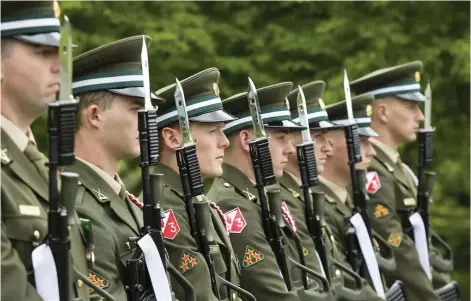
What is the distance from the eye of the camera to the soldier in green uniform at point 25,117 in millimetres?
5508

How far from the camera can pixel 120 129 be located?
671 cm

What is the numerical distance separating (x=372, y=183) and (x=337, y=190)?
0.66 meters

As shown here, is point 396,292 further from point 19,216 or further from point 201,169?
point 19,216

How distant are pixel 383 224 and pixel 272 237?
2.84 m

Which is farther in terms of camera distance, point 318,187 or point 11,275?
point 318,187

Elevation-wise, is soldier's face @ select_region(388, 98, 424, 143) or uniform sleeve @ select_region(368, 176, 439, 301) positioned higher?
soldier's face @ select_region(388, 98, 424, 143)

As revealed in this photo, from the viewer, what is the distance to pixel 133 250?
6.56 meters

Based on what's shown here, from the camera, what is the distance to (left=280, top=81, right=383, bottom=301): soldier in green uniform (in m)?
9.47

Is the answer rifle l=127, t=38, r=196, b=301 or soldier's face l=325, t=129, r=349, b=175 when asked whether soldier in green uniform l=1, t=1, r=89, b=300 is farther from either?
soldier's face l=325, t=129, r=349, b=175

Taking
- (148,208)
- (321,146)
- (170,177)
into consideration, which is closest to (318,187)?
(321,146)

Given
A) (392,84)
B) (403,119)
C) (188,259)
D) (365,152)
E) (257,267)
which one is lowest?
(257,267)

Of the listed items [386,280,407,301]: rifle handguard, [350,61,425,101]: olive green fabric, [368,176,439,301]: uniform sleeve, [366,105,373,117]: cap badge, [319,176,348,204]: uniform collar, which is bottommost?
[386,280,407,301]: rifle handguard

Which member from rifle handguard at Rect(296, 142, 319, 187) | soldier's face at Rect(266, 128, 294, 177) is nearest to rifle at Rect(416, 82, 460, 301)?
rifle handguard at Rect(296, 142, 319, 187)

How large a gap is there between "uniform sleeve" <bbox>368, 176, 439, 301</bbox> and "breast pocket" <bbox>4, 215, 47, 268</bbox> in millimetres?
5778
